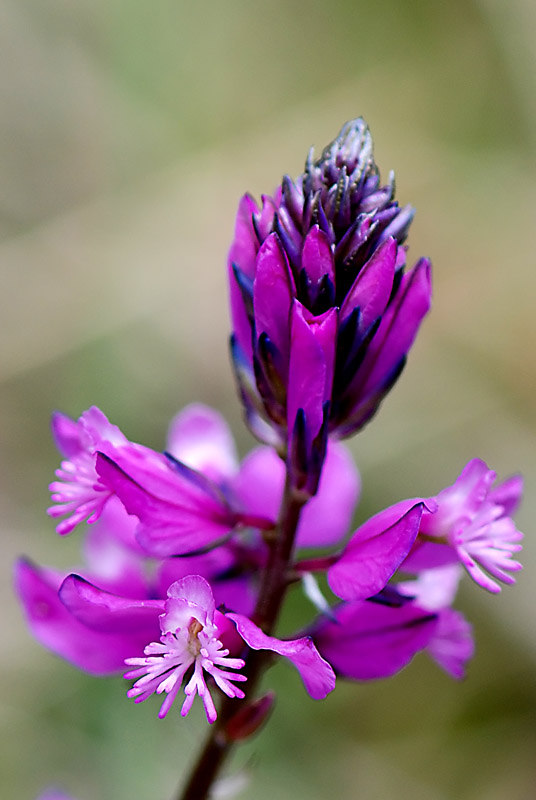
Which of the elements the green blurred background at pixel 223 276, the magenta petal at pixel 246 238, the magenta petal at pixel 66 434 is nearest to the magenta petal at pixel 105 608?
the magenta petal at pixel 66 434

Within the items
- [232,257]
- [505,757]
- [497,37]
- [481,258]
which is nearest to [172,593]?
[232,257]

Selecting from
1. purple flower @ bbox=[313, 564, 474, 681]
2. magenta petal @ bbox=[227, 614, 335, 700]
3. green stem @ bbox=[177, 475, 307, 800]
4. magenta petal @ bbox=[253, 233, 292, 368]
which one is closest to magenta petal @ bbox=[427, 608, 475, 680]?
purple flower @ bbox=[313, 564, 474, 681]

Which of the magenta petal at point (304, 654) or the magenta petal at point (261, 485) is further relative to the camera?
the magenta petal at point (261, 485)

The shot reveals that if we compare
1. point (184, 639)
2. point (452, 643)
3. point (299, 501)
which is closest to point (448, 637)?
point (452, 643)

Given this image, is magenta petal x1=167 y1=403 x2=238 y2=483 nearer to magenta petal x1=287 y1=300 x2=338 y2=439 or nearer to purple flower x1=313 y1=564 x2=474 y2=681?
purple flower x1=313 y1=564 x2=474 y2=681

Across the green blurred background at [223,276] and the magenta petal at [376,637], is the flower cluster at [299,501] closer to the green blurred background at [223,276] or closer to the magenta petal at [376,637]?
the magenta petal at [376,637]
